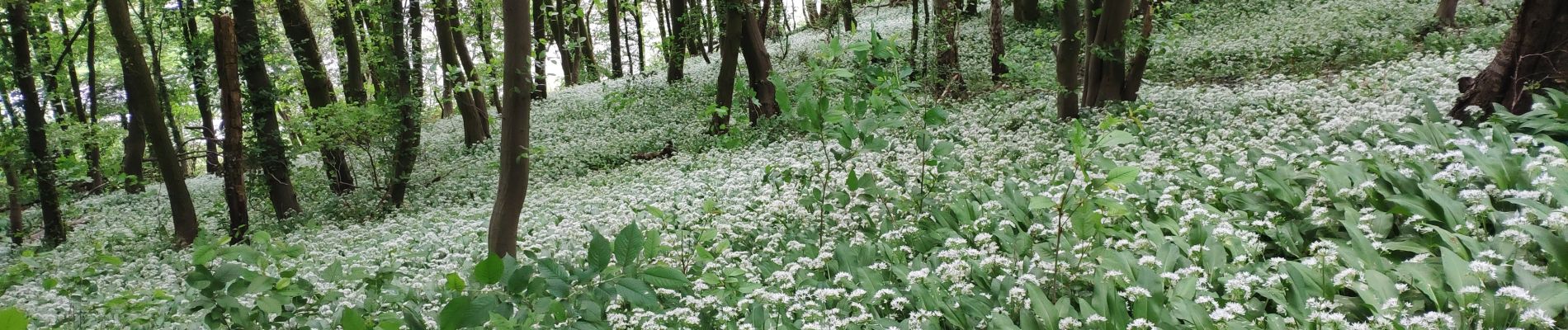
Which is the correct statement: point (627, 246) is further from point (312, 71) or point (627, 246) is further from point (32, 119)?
point (32, 119)

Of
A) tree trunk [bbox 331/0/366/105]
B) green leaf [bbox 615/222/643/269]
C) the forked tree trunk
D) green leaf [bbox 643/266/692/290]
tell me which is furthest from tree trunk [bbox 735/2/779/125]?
green leaf [bbox 615/222/643/269]

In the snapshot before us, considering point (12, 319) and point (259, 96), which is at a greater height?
point (259, 96)

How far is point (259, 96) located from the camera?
9.61 m

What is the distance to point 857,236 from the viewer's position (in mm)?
4395

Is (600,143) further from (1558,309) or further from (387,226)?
(1558,309)

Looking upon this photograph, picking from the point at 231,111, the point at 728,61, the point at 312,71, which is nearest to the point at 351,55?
the point at 312,71

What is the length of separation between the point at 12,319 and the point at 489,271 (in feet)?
3.03

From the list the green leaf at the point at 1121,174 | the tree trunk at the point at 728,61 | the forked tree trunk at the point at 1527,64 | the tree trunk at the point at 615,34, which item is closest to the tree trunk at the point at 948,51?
the tree trunk at the point at 728,61

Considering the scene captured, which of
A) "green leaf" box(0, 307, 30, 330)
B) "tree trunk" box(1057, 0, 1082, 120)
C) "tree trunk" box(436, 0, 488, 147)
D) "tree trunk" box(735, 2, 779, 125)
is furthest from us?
"tree trunk" box(436, 0, 488, 147)

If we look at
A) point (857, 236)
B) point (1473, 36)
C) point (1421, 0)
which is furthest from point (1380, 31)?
point (857, 236)

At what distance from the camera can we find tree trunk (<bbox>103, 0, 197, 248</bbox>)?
7793 millimetres

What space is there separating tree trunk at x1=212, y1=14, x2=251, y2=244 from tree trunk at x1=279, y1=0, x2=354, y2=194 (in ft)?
4.87

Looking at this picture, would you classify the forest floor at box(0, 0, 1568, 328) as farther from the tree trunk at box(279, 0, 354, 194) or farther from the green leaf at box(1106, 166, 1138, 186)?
the tree trunk at box(279, 0, 354, 194)

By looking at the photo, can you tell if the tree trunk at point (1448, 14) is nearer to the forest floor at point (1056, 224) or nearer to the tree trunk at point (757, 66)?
the forest floor at point (1056, 224)
